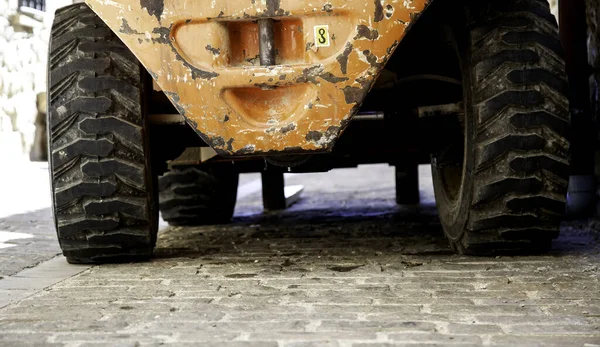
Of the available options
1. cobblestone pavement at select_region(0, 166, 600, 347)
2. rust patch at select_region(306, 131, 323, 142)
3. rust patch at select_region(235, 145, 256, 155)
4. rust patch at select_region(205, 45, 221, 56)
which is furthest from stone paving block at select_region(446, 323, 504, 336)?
rust patch at select_region(205, 45, 221, 56)

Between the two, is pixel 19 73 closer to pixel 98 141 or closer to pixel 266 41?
pixel 98 141

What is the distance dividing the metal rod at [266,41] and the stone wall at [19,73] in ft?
30.2

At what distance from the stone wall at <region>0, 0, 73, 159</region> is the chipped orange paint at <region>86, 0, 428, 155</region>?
9008 mm

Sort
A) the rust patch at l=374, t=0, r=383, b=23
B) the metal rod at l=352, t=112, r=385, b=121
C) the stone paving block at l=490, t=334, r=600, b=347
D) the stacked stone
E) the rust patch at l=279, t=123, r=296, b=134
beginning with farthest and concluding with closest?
the stacked stone < the metal rod at l=352, t=112, r=385, b=121 < the rust patch at l=279, t=123, r=296, b=134 < the rust patch at l=374, t=0, r=383, b=23 < the stone paving block at l=490, t=334, r=600, b=347

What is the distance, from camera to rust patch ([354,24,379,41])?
3.17 meters

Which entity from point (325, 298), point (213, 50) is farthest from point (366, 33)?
point (325, 298)

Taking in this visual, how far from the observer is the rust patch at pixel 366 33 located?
317 cm

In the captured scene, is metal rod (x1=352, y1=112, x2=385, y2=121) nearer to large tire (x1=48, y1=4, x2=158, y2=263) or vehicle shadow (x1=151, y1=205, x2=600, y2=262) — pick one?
vehicle shadow (x1=151, y1=205, x2=600, y2=262)

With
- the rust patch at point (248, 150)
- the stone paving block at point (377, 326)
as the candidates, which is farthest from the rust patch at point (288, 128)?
the stone paving block at point (377, 326)

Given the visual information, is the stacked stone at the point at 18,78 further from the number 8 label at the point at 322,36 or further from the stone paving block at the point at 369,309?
the stone paving block at the point at 369,309

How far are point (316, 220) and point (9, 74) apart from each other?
7682 millimetres

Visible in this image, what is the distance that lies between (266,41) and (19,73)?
9973 millimetres

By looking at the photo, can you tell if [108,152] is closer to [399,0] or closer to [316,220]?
[399,0]

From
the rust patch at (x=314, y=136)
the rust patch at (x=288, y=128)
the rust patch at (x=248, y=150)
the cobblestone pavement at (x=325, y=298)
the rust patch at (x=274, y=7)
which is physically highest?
the rust patch at (x=274, y=7)
